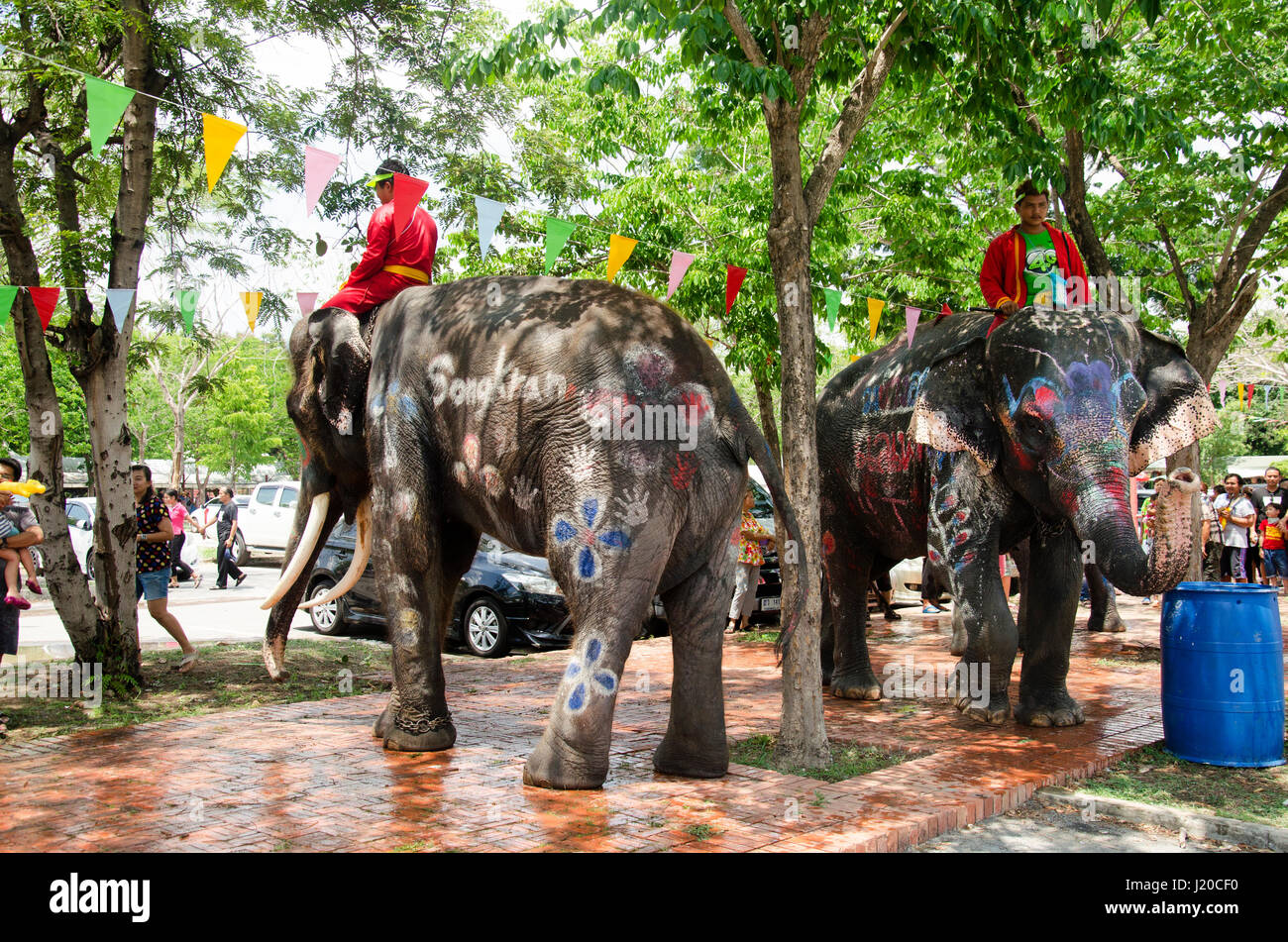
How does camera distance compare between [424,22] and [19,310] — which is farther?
[424,22]

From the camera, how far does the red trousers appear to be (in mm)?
6637

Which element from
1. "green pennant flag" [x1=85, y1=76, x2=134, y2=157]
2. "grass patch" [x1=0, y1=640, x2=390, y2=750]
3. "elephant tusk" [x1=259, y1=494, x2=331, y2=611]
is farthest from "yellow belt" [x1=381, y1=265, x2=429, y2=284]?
"grass patch" [x1=0, y1=640, x2=390, y2=750]

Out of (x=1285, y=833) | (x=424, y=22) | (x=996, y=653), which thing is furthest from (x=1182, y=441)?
(x=424, y=22)

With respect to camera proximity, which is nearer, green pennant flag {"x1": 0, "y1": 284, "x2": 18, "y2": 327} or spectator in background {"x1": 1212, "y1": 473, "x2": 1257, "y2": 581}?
green pennant flag {"x1": 0, "y1": 284, "x2": 18, "y2": 327}

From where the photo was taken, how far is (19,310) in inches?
308

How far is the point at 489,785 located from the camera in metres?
5.25

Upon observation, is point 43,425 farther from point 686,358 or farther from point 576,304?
point 686,358

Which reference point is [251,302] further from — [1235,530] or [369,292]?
[1235,530]

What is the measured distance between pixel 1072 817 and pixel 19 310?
7977 mm

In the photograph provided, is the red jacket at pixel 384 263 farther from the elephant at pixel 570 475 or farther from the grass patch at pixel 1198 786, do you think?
the grass patch at pixel 1198 786

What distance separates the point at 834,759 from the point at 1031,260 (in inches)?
150

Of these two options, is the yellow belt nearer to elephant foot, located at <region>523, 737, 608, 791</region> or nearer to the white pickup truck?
elephant foot, located at <region>523, 737, 608, 791</region>

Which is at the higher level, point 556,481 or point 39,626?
point 556,481

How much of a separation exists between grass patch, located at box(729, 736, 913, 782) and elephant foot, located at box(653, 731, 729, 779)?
0.41 meters
